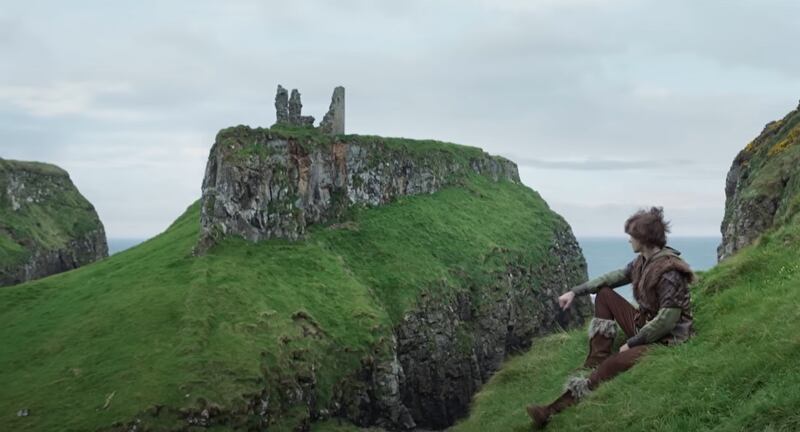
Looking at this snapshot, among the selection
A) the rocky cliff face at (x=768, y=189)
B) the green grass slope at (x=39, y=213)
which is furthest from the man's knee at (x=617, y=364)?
the green grass slope at (x=39, y=213)

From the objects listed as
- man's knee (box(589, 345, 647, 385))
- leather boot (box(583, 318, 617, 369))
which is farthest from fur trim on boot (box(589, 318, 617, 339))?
man's knee (box(589, 345, 647, 385))

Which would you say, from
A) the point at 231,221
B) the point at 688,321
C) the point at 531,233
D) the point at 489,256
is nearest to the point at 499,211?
the point at 531,233

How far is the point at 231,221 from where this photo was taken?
60.2 m


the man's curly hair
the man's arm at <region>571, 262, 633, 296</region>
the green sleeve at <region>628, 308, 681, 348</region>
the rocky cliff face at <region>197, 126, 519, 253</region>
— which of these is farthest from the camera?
the rocky cliff face at <region>197, 126, 519, 253</region>

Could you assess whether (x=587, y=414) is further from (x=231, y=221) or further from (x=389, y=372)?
(x=231, y=221)

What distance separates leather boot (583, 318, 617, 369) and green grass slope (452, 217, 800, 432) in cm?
127

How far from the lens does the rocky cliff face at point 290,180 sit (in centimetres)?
5981

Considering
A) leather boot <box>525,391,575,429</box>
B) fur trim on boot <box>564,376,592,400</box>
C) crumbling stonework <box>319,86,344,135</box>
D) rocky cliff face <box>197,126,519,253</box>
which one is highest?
crumbling stonework <box>319,86,344,135</box>

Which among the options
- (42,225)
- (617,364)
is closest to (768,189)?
(617,364)

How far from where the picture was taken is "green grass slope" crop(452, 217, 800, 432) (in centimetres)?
963

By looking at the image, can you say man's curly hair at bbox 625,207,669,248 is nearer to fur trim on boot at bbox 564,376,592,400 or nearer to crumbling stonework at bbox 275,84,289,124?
fur trim on boot at bbox 564,376,592,400

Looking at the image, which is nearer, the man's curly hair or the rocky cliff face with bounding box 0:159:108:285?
the man's curly hair

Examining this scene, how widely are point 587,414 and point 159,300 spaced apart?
141 feet

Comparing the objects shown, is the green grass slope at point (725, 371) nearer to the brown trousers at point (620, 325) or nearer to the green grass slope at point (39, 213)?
the brown trousers at point (620, 325)
